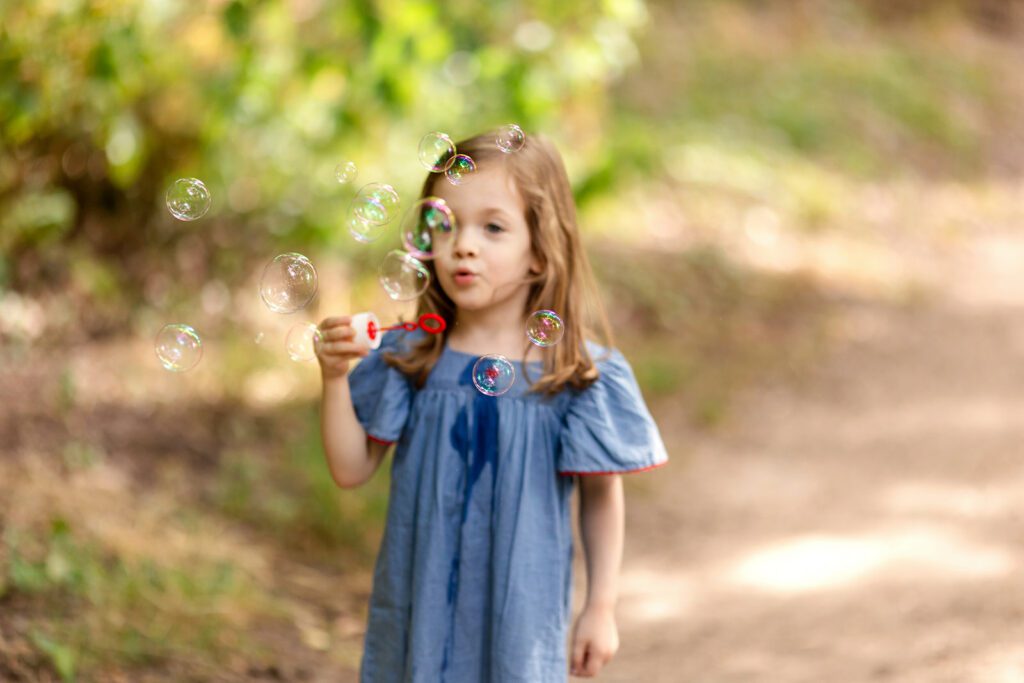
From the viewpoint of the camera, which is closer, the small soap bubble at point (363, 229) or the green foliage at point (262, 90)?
the small soap bubble at point (363, 229)

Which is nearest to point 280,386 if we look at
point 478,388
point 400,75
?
point 400,75

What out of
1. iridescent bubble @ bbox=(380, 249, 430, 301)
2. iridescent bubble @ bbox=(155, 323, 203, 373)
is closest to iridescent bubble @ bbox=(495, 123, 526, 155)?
iridescent bubble @ bbox=(380, 249, 430, 301)

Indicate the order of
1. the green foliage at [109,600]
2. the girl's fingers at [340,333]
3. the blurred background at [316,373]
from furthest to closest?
the blurred background at [316,373] < the green foliage at [109,600] < the girl's fingers at [340,333]

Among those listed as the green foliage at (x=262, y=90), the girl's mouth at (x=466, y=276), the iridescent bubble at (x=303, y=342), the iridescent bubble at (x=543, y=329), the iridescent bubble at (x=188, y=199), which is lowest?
the iridescent bubble at (x=303, y=342)

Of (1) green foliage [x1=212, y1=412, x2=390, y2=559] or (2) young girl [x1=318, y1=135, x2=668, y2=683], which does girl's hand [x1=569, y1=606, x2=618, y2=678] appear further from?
(1) green foliage [x1=212, y1=412, x2=390, y2=559]

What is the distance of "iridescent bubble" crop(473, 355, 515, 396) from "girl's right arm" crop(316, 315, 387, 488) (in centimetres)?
24

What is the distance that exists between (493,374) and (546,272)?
0.79ft

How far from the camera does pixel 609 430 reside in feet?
7.09

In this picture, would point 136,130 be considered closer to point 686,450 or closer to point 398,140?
point 398,140

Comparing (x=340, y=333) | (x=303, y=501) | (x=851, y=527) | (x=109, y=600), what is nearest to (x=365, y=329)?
(x=340, y=333)

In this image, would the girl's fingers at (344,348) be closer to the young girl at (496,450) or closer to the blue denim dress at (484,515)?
the young girl at (496,450)

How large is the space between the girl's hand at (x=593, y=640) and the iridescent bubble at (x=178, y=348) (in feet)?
3.32

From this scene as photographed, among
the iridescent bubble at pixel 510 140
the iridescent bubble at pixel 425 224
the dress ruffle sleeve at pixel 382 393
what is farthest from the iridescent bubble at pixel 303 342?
the iridescent bubble at pixel 510 140

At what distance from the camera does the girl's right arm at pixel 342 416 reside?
198 cm
